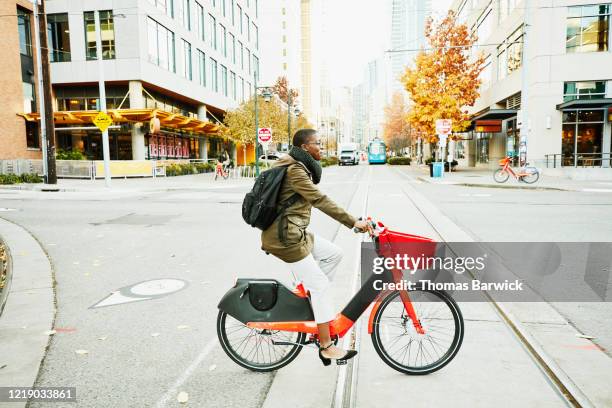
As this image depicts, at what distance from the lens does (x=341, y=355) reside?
336 centimetres

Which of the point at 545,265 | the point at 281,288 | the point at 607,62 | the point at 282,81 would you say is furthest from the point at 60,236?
the point at 282,81

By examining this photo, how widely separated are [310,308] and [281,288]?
28 cm

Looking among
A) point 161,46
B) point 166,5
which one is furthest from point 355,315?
point 166,5

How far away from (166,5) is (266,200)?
125 ft

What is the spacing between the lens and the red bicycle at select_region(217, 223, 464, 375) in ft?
11.1

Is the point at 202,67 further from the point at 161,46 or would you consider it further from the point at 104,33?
Answer: the point at 104,33

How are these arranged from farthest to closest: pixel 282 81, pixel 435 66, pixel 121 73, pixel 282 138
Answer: pixel 282 81 < pixel 282 138 < pixel 435 66 < pixel 121 73

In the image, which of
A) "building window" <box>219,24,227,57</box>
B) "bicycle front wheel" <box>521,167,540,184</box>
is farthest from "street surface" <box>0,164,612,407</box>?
"building window" <box>219,24,227,57</box>

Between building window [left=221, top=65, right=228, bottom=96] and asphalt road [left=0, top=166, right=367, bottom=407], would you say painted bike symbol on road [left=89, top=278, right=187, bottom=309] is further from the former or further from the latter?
building window [left=221, top=65, right=228, bottom=96]

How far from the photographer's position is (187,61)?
39.8 m

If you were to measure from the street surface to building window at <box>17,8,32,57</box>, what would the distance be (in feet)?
89.2

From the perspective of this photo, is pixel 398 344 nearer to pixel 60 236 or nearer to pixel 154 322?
pixel 154 322

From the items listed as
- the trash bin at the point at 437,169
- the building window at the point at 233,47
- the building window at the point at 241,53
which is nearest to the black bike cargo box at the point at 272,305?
the trash bin at the point at 437,169

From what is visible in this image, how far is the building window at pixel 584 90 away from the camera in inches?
1071
